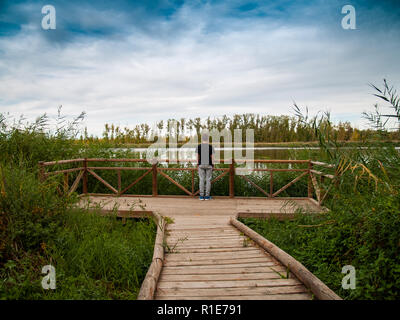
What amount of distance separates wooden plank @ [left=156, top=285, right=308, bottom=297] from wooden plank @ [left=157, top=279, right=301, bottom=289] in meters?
0.06

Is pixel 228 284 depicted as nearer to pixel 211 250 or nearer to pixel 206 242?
pixel 211 250

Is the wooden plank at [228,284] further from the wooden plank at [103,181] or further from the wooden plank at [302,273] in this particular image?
the wooden plank at [103,181]

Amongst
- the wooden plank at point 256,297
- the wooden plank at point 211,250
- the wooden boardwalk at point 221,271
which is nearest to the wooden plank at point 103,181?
the wooden boardwalk at point 221,271

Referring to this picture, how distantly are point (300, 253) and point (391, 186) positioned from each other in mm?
1627

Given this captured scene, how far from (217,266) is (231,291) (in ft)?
2.05

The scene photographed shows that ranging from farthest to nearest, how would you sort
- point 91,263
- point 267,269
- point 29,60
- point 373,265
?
point 29,60 → point 91,263 → point 267,269 → point 373,265

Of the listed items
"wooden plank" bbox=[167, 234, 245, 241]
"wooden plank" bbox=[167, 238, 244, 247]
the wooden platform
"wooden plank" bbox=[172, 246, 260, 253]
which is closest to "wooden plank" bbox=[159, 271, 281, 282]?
"wooden plank" bbox=[172, 246, 260, 253]

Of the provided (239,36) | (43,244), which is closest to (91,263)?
(43,244)

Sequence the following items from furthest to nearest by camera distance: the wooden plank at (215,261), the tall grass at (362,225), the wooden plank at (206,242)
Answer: the wooden plank at (206,242), the wooden plank at (215,261), the tall grass at (362,225)

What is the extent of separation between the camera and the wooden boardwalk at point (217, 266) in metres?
2.38

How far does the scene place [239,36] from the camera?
584 centimetres

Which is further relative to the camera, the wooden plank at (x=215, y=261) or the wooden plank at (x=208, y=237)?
the wooden plank at (x=208, y=237)

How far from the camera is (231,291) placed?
7.84 ft
